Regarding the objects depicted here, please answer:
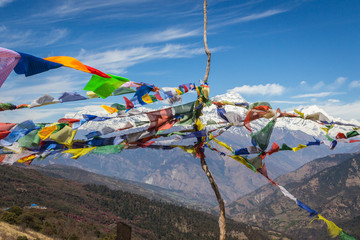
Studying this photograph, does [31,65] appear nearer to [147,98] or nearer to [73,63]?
[73,63]

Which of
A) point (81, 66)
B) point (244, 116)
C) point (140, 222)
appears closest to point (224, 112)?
point (244, 116)

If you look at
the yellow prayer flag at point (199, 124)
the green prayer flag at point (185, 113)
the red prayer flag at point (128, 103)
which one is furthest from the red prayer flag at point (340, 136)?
the red prayer flag at point (128, 103)

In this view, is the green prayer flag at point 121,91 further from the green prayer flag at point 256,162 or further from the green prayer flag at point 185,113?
the green prayer flag at point 256,162

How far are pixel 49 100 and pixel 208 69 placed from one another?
4.00 meters

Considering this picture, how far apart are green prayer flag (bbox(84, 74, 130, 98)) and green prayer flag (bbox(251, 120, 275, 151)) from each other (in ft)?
10.9

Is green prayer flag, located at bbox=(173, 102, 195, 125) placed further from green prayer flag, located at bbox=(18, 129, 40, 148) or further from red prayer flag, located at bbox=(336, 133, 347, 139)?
red prayer flag, located at bbox=(336, 133, 347, 139)

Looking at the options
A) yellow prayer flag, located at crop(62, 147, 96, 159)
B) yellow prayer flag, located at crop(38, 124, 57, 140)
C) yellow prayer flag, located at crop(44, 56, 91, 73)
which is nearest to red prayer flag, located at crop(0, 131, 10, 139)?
yellow prayer flag, located at crop(38, 124, 57, 140)

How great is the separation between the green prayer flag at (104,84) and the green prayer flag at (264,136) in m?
3.33

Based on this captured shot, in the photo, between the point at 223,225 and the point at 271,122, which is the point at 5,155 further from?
the point at 271,122

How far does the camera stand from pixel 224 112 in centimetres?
775

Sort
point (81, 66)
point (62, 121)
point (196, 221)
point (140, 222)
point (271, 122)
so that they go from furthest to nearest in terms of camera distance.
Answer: point (196, 221), point (140, 222), point (62, 121), point (271, 122), point (81, 66)

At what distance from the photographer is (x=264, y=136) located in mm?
6973

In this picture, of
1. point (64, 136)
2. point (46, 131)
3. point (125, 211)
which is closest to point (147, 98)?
point (64, 136)

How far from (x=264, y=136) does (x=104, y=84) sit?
12.6 ft
